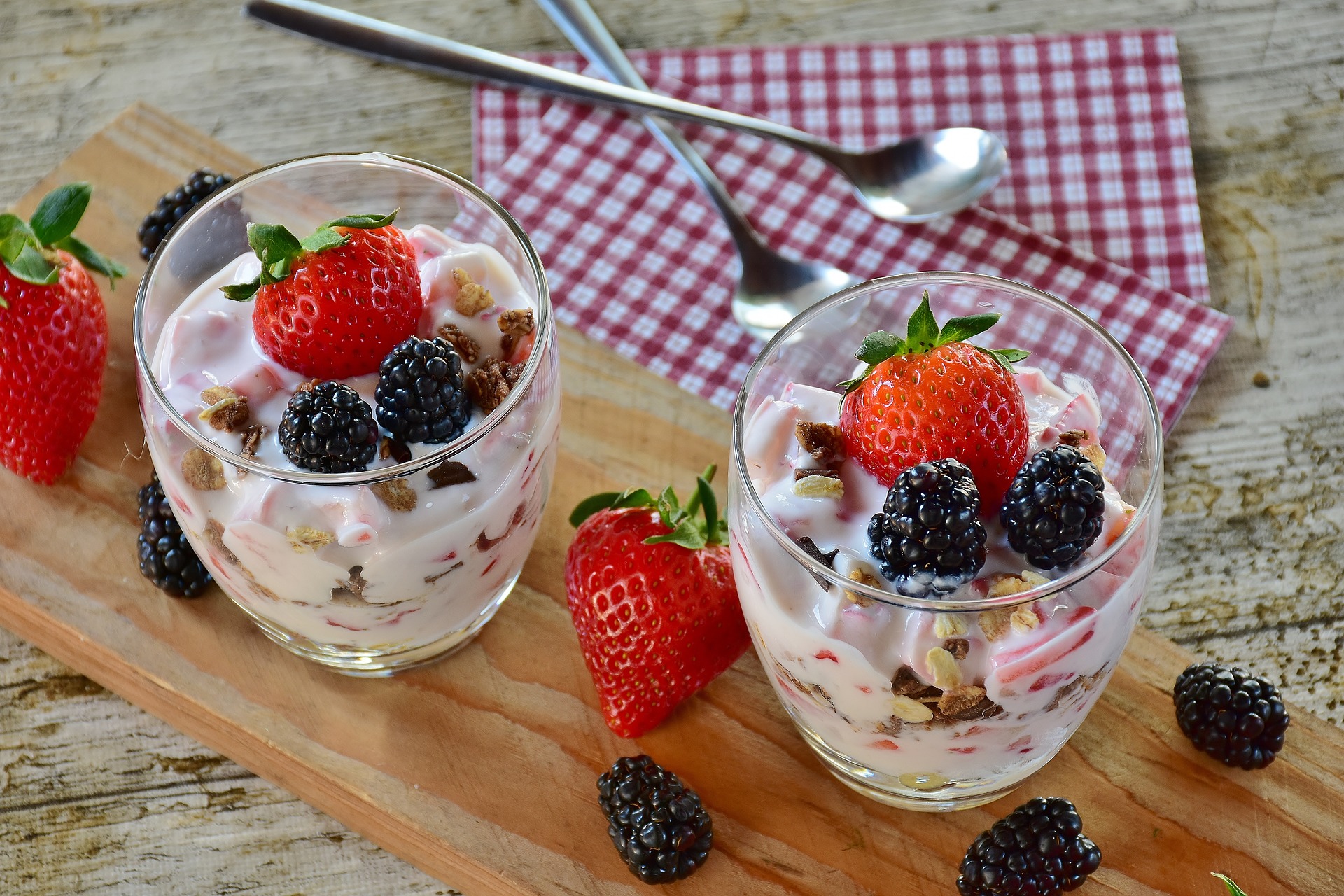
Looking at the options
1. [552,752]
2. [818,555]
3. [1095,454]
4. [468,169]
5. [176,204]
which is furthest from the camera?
[468,169]

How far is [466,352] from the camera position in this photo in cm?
144

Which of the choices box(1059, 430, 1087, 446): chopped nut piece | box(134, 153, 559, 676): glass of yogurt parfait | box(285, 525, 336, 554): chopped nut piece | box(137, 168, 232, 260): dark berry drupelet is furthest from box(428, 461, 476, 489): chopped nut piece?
box(137, 168, 232, 260): dark berry drupelet

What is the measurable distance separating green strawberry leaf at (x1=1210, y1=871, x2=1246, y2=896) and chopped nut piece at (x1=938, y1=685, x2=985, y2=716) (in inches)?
14.3

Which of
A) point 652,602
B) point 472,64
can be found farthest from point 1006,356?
point 472,64

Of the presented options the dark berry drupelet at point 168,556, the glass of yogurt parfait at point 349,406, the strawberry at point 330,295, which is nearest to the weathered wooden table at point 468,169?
the dark berry drupelet at point 168,556

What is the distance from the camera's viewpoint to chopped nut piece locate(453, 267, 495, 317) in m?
1.47

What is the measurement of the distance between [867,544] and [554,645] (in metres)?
0.54

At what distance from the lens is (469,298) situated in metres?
1.46

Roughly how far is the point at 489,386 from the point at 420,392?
0.11 meters

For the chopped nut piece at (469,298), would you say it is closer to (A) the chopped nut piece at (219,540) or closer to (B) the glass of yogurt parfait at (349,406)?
(B) the glass of yogurt parfait at (349,406)

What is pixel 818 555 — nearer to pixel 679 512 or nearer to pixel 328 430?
pixel 679 512

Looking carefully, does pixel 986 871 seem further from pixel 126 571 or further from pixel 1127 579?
pixel 126 571

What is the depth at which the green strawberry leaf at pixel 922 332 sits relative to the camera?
1.27 meters

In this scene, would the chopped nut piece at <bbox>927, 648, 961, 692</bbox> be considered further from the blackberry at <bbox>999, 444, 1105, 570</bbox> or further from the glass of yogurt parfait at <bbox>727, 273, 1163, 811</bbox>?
the blackberry at <bbox>999, 444, 1105, 570</bbox>
